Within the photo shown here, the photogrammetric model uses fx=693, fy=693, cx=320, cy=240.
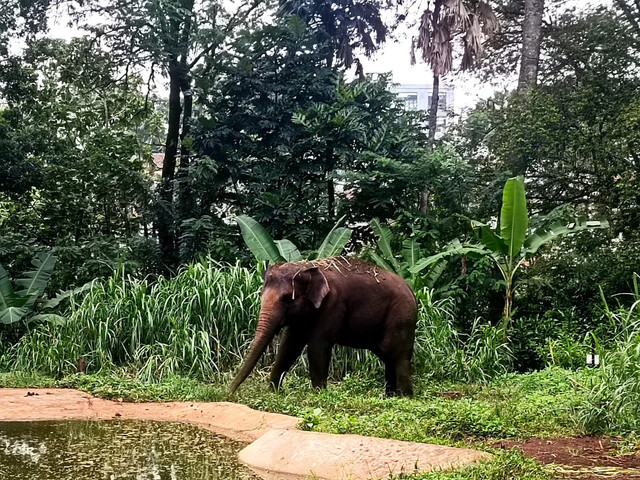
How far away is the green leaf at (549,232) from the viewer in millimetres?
10172

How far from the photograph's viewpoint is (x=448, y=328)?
30.7ft

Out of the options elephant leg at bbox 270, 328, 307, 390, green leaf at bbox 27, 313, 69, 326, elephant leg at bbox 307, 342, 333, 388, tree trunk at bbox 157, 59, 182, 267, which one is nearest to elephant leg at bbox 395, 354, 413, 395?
elephant leg at bbox 307, 342, 333, 388

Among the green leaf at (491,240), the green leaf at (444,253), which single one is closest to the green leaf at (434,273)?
the green leaf at (444,253)

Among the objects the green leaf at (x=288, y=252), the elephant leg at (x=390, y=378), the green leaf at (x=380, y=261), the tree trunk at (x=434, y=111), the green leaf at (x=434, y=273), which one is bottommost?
the elephant leg at (x=390, y=378)

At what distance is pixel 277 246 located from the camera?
10.4m

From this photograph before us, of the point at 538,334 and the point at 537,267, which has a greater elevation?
the point at 537,267

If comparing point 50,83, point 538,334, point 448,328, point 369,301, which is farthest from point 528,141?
point 50,83

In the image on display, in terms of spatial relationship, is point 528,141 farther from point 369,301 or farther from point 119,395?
point 119,395

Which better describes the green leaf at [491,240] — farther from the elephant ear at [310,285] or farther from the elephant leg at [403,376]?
the elephant ear at [310,285]

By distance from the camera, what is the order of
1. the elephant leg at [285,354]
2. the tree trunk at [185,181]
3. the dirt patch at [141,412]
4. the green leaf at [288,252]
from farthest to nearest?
the tree trunk at [185,181] → the green leaf at [288,252] → the elephant leg at [285,354] → the dirt patch at [141,412]

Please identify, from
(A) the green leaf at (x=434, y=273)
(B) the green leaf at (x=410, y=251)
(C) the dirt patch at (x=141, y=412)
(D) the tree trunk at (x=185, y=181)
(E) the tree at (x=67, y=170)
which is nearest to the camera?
(C) the dirt patch at (x=141, y=412)

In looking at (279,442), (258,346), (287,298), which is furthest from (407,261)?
(279,442)

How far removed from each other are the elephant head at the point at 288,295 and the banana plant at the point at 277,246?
2532 millimetres

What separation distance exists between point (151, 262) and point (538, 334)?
7.60 metres
